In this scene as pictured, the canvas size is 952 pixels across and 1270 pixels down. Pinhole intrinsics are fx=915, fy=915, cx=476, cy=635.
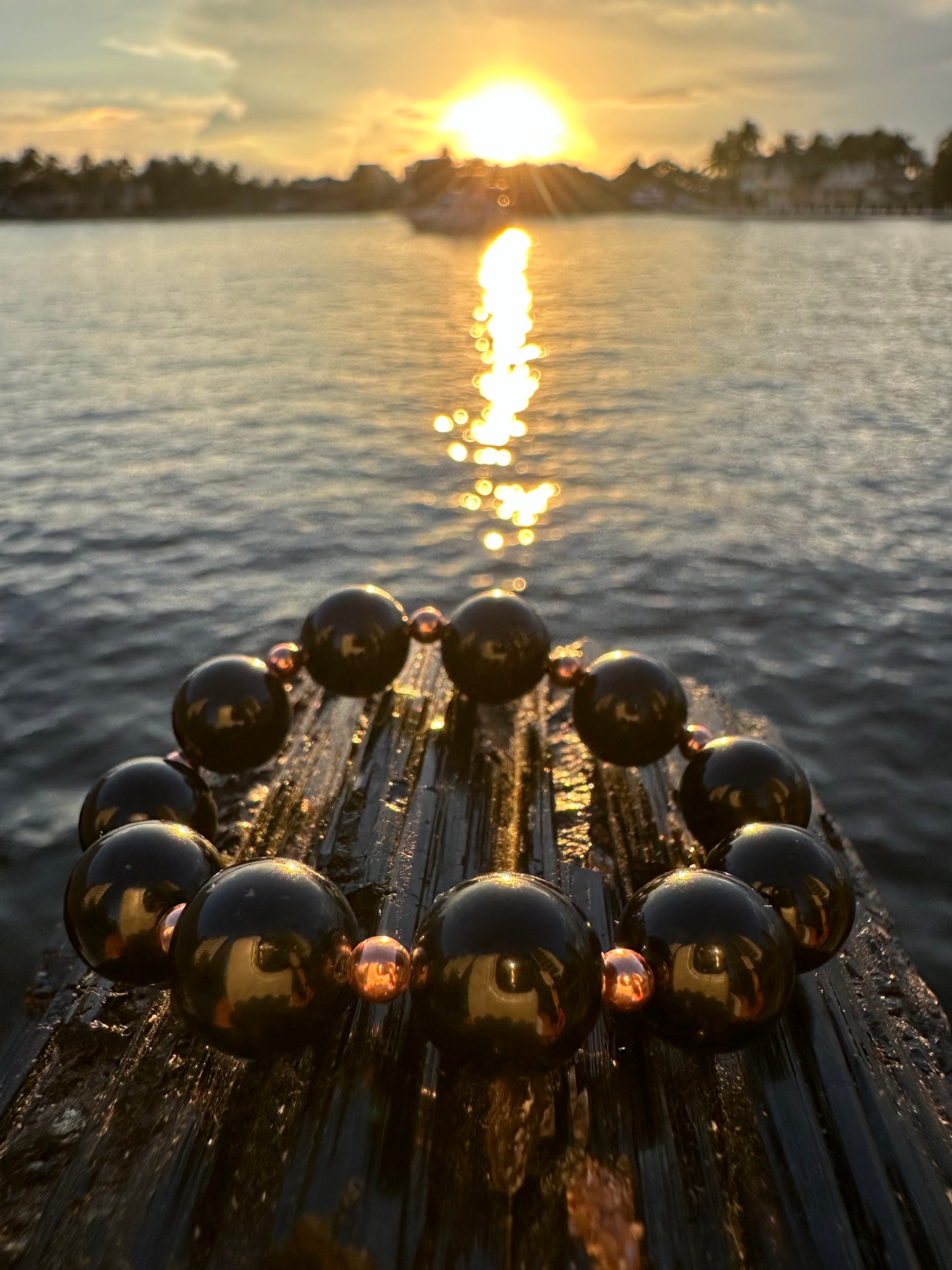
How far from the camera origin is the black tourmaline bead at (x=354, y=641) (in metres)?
5.77

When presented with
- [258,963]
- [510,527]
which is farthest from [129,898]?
[510,527]

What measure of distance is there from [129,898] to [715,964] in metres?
2.31

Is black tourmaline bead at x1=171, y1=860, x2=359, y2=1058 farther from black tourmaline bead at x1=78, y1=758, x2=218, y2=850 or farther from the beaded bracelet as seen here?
black tourmaline bead at x1=78, y1=758, x2=218, y2=850

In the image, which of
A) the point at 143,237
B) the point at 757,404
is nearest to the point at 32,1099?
the point at 757,404

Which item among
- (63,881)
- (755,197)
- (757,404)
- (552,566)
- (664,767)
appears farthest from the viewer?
(755,197)

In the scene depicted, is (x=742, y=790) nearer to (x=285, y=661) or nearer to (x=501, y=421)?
(x=285, y=661)

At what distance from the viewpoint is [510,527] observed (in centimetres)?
1302

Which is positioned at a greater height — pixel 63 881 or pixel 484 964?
pixel 484 964

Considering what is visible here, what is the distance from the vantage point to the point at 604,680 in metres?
5.41

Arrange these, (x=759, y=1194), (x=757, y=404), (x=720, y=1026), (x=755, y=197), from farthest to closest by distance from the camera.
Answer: (x=755, y=197) < (x=757, y=404) < (x=720, y=1026) < (x=759, y=1194)

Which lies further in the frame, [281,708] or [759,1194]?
[281,708]

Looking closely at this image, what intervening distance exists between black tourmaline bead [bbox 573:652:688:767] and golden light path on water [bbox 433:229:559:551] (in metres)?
6.98

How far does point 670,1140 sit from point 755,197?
210499 mm

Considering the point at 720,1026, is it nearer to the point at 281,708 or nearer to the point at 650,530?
the point at 281,708
